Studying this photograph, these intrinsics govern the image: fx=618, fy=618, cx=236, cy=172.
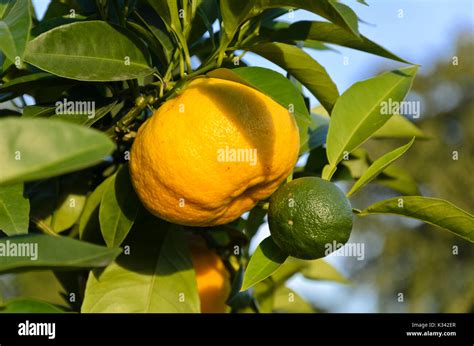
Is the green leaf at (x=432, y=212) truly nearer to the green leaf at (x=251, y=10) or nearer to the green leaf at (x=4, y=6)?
the green leaf at (x=251, y=10)

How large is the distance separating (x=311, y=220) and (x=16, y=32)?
383 mm

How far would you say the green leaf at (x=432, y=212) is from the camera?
0.75 m

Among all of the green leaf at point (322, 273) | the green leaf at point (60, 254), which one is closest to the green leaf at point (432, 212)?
the green leaf at point (60, 254)

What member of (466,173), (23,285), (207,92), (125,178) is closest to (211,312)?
(125,178)

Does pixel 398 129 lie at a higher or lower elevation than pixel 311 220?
higher

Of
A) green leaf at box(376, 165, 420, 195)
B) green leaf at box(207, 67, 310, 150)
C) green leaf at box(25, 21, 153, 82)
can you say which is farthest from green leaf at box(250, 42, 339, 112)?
green leaf at box(376, 165, 420, 195)

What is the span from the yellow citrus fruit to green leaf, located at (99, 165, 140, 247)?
0.21 meters

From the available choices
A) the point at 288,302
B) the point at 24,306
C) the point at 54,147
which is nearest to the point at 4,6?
the point at 24,306

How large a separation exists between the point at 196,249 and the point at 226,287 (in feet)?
0.26

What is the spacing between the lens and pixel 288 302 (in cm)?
132

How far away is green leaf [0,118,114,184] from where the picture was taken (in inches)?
14.4

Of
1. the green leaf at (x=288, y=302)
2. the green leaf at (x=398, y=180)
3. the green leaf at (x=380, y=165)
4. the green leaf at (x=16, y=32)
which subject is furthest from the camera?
the green leaf at (x=288, y=302)

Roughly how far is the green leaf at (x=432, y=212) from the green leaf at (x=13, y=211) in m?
0.42

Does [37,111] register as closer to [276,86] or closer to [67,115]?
[67,115]
